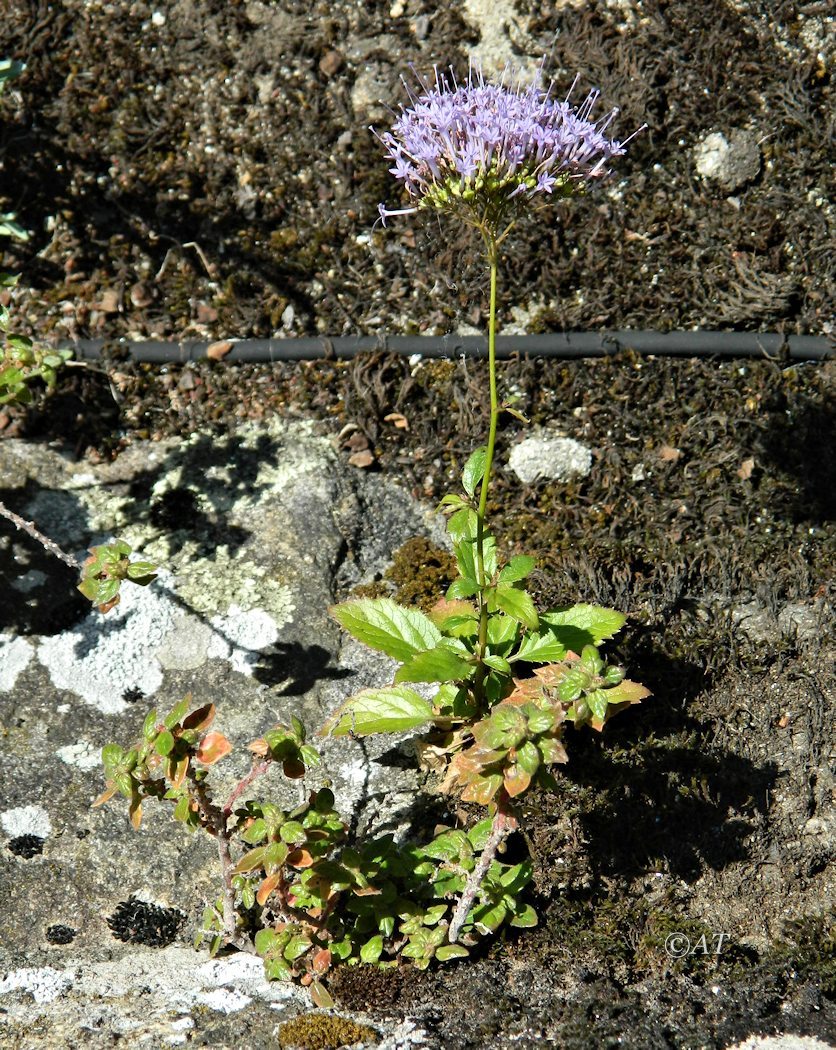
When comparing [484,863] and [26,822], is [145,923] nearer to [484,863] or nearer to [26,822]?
[26,822]

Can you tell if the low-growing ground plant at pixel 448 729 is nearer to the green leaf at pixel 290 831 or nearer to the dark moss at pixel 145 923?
the green leaf at pixel 290 831

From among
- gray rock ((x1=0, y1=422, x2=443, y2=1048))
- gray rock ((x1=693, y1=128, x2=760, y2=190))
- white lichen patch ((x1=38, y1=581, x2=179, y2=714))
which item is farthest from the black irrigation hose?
white lichen patch ((x1=38, y1=581, x2=179, y2=714))

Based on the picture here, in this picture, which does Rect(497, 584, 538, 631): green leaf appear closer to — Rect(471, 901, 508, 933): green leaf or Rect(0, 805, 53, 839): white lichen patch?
Rect(471, 901, 508, 933): green leaf

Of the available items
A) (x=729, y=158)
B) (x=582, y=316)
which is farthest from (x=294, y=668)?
(x=729, y=158)

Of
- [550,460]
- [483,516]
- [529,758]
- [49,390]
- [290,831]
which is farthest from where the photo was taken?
[49,390]

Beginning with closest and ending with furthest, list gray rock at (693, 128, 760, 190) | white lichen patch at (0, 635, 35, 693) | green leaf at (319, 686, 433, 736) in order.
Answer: green leaf at (319, 686, 433, 736) → white lichen patch at (0, 635, 35, 693) → gray rock at (693, 128, 760, 190)

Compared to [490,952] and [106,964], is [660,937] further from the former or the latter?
[106,964]

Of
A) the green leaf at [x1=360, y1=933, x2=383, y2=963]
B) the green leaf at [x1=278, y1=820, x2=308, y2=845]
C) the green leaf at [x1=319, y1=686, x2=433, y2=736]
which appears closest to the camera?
the green leaf at [x1=278, y1=820, x2=308, y2=845]
